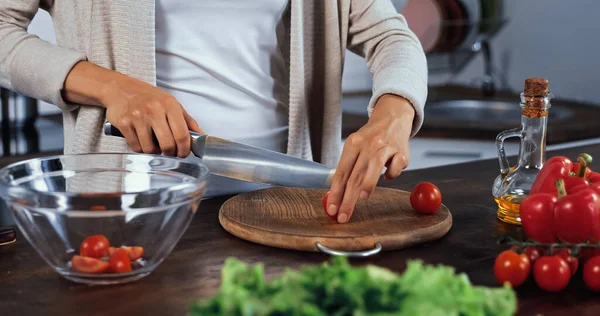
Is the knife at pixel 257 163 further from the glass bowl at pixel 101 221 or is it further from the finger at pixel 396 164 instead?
the glass bowl at pixel 101 221

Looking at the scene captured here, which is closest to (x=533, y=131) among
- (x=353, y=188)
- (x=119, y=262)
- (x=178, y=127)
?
(x=353, y=188)

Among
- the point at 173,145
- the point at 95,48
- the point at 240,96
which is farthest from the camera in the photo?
the point at 240,96

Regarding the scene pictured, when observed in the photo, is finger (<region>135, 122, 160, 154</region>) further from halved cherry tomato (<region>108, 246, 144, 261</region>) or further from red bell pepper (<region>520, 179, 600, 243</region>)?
red bell pepper (<region>520, 179, 600, 243</region>)

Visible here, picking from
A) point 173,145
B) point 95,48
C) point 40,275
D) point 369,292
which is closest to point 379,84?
point 173,145

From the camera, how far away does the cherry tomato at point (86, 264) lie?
943mm

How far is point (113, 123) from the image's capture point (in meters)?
1.25

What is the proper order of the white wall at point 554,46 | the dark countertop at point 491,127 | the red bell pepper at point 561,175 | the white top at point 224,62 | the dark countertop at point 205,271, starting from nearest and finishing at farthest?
1. the dark countertop at point 205,271
2. the red bell pepper at point 561,175
3. the white top at point 224,62
4. the dark countertop at point 491,127
5. the white wall at point 554,46

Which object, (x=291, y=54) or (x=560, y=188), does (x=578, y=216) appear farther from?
(x=291, y=54)

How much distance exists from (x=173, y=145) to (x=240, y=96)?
32 cm

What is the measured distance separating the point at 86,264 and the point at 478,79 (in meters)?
2.66

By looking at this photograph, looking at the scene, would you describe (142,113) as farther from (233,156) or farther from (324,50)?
(324,50)

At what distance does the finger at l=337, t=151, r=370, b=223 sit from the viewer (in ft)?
3.84

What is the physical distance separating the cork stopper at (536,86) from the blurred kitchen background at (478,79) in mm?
1246

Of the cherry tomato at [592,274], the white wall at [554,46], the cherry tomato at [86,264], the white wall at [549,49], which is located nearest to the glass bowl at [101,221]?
the cherry tomato at [86,264]
